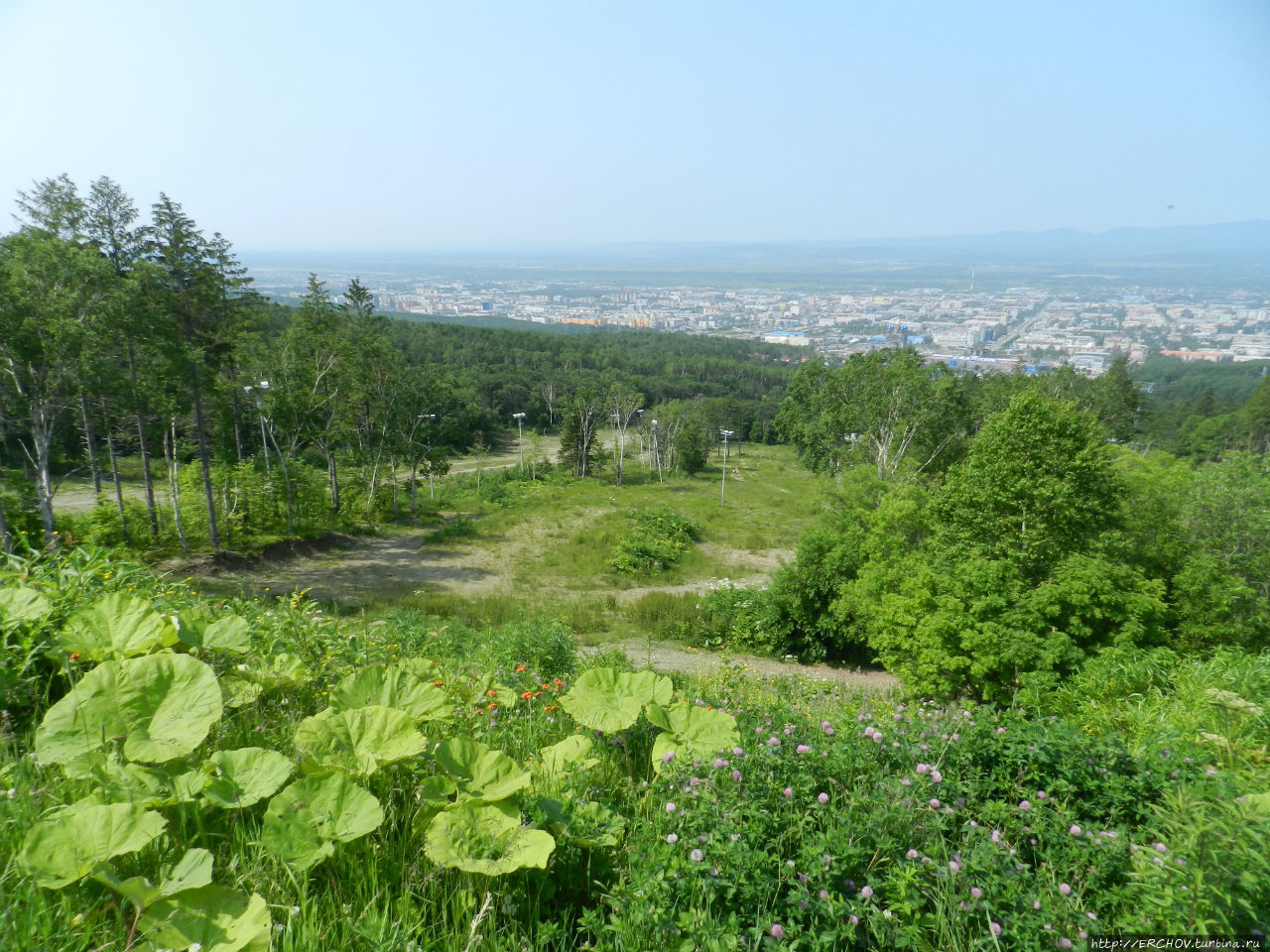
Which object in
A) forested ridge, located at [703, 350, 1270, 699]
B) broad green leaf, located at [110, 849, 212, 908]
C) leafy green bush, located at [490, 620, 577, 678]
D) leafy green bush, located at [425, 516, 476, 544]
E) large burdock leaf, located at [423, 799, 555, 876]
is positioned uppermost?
broad green leaf, located at [110, 849, 212, 908]

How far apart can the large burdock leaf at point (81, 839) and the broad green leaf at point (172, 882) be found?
80mm

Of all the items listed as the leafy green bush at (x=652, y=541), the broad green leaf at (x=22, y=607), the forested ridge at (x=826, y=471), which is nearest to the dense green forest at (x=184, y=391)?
the forested ridge at (x=826, y=471)

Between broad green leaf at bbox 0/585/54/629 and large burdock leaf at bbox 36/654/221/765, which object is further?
broad green leaf at bbox 0/585/54/629

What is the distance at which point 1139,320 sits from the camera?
13400 cm

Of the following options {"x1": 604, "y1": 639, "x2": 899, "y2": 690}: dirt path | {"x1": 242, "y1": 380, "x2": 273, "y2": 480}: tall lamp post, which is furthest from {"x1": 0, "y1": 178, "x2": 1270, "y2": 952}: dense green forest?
{"x1": 242, "y1": 380, "x2": 273, "y2": 480}: tall lamp post

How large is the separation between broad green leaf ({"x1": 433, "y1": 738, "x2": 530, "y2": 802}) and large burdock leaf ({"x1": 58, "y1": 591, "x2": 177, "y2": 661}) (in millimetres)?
1529

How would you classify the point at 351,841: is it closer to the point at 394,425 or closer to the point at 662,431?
the point at 394,425

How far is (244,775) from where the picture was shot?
6.57 feet

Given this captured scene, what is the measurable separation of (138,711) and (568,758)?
1.54 meters

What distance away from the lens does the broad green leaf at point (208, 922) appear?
1.47 meters

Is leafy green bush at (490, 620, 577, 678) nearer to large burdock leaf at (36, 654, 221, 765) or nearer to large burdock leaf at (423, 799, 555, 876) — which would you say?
large burdock leaf at (36, 654, 221, 765)

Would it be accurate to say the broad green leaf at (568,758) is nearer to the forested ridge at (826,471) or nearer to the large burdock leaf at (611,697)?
the large burdock leaf at (611,697)

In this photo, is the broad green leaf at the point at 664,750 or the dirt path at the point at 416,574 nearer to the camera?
the broad green leaf at the point at 664,750

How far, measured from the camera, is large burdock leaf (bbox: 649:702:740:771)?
8.51 ft
